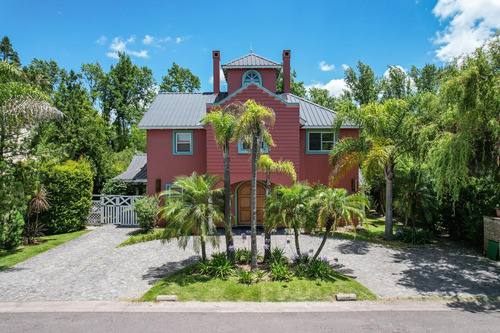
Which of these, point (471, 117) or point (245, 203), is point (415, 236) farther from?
point (245, 203)

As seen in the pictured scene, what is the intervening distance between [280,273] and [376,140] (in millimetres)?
8133

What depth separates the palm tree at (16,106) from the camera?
10266mm

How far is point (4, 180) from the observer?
10836mm

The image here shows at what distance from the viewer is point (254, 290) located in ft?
27.6

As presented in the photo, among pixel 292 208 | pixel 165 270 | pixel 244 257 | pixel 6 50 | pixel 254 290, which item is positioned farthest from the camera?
pixel 6 50

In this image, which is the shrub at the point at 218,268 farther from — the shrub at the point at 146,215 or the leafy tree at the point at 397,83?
the leafy tree at the point at 397,83

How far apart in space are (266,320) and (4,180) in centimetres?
1043

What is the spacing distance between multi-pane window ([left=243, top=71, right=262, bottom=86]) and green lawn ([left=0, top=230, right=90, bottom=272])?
1331cm

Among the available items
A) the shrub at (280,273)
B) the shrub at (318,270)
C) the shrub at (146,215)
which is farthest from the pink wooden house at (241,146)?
the shrub at (280,273)

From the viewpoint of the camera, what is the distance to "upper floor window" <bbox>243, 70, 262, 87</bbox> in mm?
20141

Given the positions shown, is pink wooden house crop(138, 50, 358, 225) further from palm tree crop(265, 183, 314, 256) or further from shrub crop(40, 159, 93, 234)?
palm tree crop(265, 183, 314, 256)

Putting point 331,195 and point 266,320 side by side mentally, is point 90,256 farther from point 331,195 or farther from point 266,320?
point 331,195

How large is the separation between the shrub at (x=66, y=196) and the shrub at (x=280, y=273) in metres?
12.1

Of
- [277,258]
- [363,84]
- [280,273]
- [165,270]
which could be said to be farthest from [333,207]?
[363,84]
